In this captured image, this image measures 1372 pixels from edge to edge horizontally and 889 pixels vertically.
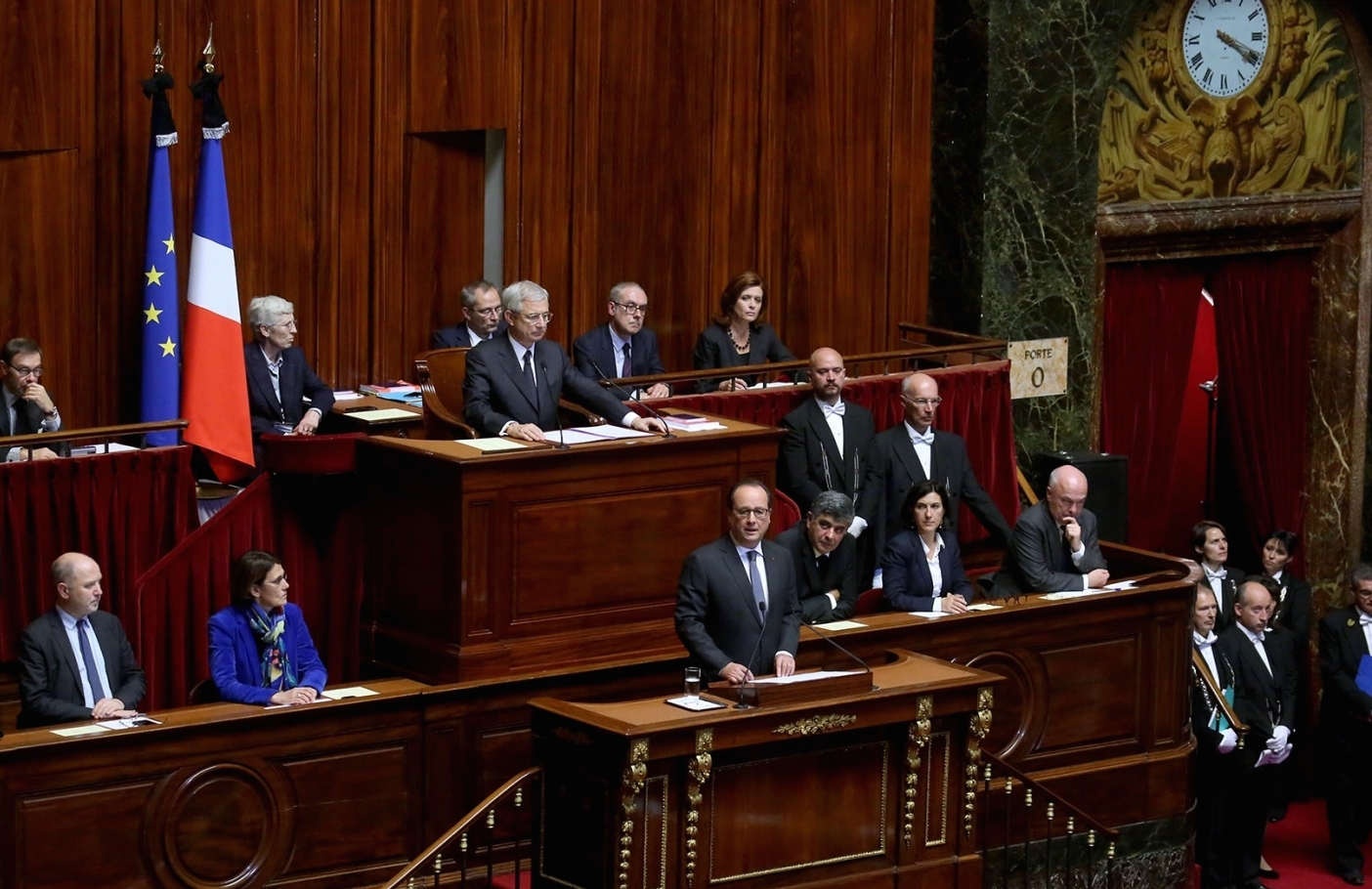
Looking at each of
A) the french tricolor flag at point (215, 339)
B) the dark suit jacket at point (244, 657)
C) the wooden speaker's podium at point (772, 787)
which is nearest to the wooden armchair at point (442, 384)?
the french tricolor flag at point (215, 339)

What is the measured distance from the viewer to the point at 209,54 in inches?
376

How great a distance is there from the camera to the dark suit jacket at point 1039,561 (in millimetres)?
9688

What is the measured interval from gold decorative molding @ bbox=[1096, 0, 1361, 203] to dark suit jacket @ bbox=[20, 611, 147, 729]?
6.46m

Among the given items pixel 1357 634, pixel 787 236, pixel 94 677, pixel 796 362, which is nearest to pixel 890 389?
pixel 796 362

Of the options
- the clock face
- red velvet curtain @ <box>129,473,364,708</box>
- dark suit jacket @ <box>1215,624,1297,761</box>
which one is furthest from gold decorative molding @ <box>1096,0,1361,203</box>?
red velvet curtain @ <box>129,473,364,708</box>

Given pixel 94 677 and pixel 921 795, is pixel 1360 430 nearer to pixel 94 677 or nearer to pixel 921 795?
pixel 921 795

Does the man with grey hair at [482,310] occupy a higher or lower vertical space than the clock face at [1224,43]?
lower

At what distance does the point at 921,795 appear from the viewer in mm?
8047

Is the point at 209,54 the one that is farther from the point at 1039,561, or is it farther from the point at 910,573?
the point at 1039,561

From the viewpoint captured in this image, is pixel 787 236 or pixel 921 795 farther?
pixel 787 236

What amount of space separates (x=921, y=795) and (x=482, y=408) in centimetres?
208

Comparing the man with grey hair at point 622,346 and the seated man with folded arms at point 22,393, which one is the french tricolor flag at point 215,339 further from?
the man with grey hair at point 622,346

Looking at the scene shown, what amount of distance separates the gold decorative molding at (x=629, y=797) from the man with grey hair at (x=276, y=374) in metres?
2.53

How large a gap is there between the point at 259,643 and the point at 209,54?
9.17ft
